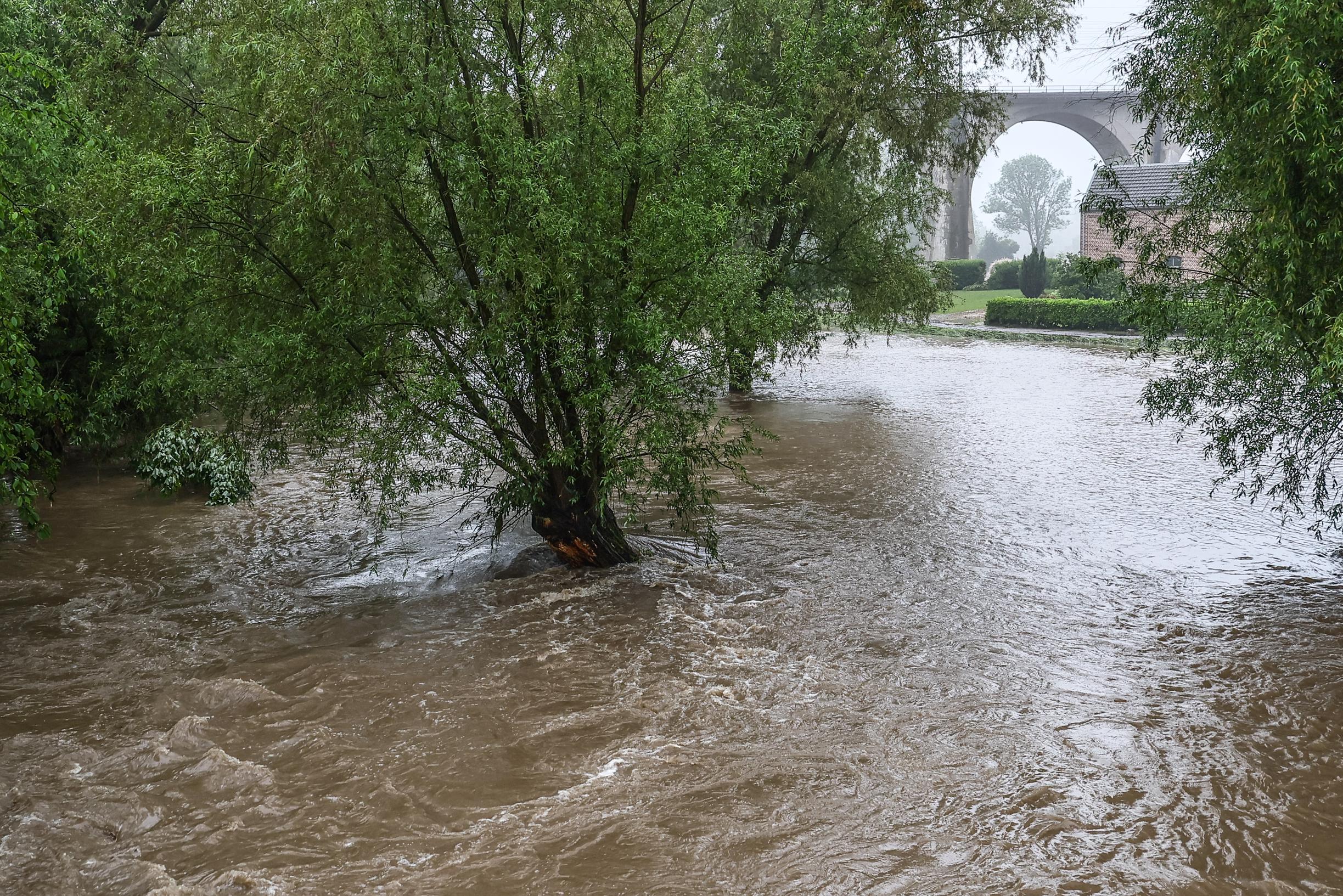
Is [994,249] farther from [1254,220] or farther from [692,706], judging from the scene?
[692,706]

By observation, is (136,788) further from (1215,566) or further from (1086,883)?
(1215,566)

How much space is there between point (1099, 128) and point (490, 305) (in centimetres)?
5910

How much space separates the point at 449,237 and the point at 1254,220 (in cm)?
718

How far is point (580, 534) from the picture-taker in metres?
11.4

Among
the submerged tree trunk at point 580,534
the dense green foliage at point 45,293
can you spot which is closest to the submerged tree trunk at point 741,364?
the submerged tree trunk at point 580,534

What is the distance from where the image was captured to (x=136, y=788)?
6.96 metres

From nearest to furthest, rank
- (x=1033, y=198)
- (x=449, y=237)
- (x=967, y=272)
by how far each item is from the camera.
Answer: (x=449, y=237) < (x=967, y=272) < (x=1033, y=198)

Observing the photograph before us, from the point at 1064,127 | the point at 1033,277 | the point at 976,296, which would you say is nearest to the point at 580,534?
the point at 1033,277

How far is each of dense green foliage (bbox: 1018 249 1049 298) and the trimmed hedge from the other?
581 centimetres

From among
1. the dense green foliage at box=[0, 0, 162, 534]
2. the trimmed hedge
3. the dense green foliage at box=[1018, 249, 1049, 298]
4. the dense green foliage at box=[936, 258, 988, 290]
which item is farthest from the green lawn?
the dense green foliage at box=[0, 0, 162, 534]

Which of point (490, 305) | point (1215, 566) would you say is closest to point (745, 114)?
point (490, 305)

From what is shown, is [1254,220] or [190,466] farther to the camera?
[190,466]

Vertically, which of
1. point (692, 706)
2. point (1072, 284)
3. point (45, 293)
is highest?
point (1072, 284)

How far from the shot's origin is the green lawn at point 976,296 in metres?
46.1
